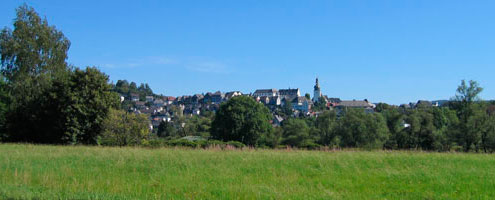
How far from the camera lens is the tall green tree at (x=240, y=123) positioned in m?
60.7

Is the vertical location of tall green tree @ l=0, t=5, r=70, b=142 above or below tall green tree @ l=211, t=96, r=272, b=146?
above

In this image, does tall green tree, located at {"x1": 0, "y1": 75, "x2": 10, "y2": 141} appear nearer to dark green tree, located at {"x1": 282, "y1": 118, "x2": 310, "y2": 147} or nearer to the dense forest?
the dense forest

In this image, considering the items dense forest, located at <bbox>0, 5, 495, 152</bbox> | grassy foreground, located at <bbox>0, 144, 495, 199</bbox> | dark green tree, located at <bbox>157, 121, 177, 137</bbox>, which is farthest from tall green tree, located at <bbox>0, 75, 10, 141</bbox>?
dark green tree, located at <bbox>157, 121, 177, 137</bbox>

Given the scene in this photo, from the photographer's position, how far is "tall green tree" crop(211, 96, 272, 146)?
60.7 m

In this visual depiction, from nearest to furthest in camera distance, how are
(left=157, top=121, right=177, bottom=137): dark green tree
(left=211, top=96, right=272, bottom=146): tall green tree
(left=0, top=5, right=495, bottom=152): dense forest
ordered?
(left=0, top=5, right=495, bottom=152): dense forest, (left=211, top=96, right=272, bottom=146): tall green tree, (left=157, top=121, right=177, bottom=137): dark green tree

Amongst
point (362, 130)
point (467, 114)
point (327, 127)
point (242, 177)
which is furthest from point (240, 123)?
point (242, 177)

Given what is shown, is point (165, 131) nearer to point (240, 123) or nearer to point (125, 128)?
point (240, 123)

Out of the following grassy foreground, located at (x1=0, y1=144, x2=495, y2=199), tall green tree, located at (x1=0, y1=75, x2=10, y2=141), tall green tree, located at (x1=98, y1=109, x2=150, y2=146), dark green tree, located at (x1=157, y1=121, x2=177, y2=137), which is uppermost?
tall green tree, located at (x1=0, y1=75, x2=10, y2=141)

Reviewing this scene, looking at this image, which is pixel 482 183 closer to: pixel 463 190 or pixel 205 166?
pixel 463 190

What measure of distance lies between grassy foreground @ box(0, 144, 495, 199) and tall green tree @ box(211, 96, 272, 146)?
43242 mm

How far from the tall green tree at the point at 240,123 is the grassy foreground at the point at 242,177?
43242mm

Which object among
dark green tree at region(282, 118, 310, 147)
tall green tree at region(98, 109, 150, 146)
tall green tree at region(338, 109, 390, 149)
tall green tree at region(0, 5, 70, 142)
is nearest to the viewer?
tall green tree at region(98, 109, 150, 146)

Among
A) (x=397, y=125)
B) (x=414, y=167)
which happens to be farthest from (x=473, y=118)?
→ (x=414, y=167)

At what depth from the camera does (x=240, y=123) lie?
2387 inches
